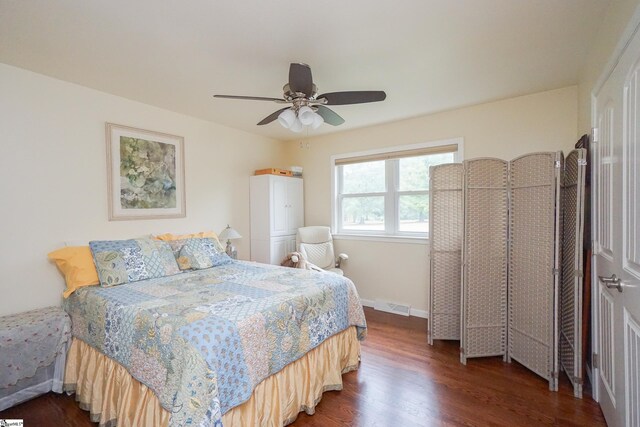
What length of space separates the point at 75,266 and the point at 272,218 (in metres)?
2.19

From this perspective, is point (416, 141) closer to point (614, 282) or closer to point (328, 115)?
point (328, 115)

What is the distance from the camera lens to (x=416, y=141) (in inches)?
143

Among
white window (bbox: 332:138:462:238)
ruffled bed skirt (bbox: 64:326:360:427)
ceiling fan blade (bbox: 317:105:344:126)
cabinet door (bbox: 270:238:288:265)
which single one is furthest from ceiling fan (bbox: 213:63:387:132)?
cabinet door (bbox: 270:238:288:265)

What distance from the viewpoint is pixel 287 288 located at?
215 centimetres

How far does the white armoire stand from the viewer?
404cm

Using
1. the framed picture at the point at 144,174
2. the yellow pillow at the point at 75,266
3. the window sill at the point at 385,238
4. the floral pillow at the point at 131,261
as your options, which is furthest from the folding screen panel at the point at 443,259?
the yellow pillow at the point at 75,266

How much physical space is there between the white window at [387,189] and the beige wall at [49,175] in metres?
2.32

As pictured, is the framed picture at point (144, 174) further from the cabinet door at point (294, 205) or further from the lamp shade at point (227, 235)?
the cabinet door at point (294, 205)

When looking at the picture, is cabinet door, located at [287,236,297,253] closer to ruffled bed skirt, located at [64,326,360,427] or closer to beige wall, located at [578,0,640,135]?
ruffled bed skirt, located at [64,326,360,427]

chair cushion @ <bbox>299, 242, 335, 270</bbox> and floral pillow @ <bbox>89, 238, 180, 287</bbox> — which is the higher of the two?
floral pillow @ <bbox>89, 238, 180, 287</bbox>

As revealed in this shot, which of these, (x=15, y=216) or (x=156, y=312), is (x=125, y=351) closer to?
(x=156, y=312)

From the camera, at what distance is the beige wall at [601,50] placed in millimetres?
1483

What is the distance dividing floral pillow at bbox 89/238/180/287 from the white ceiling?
1430 mm

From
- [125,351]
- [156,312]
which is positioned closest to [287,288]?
[156,312]
